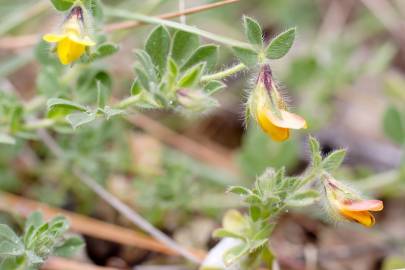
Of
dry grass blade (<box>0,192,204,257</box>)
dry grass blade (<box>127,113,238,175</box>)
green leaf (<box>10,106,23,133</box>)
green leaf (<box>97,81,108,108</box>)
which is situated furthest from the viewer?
dry grass blade (<box>127,113,238,175</box>)

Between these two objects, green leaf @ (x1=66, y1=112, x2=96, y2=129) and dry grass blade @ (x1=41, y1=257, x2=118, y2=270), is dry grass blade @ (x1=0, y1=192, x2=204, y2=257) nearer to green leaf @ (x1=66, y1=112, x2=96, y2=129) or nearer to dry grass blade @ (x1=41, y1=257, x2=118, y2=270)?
dry grass blade @ (x1=41, y1=257, x2=118, y2=270)

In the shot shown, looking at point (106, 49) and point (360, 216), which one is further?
point (106, 49)

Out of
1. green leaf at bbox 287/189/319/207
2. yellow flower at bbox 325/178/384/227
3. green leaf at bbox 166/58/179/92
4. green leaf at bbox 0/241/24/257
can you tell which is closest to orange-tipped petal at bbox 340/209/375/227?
yellow flower at bbox 325/178/384/227

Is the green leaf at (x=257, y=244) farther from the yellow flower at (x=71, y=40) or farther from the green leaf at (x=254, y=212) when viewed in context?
the yellow flower at (x=71, y=40)

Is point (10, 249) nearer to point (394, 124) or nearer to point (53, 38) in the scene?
point (53, 38)

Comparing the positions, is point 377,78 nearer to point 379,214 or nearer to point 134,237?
point 379,214

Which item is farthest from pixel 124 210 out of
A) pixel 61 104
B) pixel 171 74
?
pixel 171 74

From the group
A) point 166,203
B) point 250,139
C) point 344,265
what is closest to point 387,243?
point 344,265
